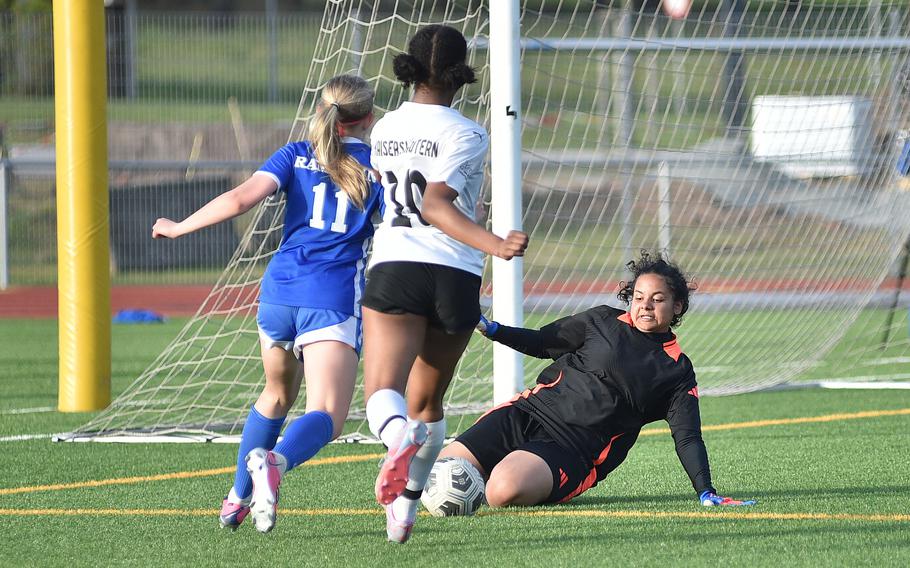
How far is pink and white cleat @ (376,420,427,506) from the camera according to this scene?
4.00m

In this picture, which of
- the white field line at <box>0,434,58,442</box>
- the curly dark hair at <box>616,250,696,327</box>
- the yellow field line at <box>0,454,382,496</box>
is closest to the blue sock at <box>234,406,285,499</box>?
the yellow field line at <box>0,454,382,496</box>

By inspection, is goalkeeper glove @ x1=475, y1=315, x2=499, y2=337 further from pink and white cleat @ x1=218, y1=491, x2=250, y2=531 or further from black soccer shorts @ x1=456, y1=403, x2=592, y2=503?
pink and white cleat @ x1=218, y1=491, x2=250, y2=531

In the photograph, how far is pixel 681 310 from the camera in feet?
17.5

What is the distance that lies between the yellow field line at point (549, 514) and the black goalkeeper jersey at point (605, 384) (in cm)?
31

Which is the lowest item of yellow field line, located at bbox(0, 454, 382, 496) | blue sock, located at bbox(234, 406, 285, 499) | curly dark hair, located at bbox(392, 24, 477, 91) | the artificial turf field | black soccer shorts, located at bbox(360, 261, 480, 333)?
yellow field line, located at bbox(0, 454, 382, 496)

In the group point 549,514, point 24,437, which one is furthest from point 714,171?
point 549,514

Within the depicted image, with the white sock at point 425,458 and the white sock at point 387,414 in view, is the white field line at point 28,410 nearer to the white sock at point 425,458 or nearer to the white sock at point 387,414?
the white sock at point 425,458

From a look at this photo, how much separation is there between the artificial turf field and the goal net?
1197 millimetres

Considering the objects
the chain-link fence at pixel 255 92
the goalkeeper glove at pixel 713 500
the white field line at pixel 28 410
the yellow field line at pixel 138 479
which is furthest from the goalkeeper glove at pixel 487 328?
the white field line at pixel 28 410

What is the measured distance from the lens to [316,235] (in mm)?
4723

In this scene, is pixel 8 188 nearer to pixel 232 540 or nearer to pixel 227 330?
pixel 227 330

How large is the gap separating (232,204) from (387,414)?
3.01 ft

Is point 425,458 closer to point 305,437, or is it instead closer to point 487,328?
point 305,437

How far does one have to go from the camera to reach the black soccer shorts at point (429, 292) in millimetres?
4156
